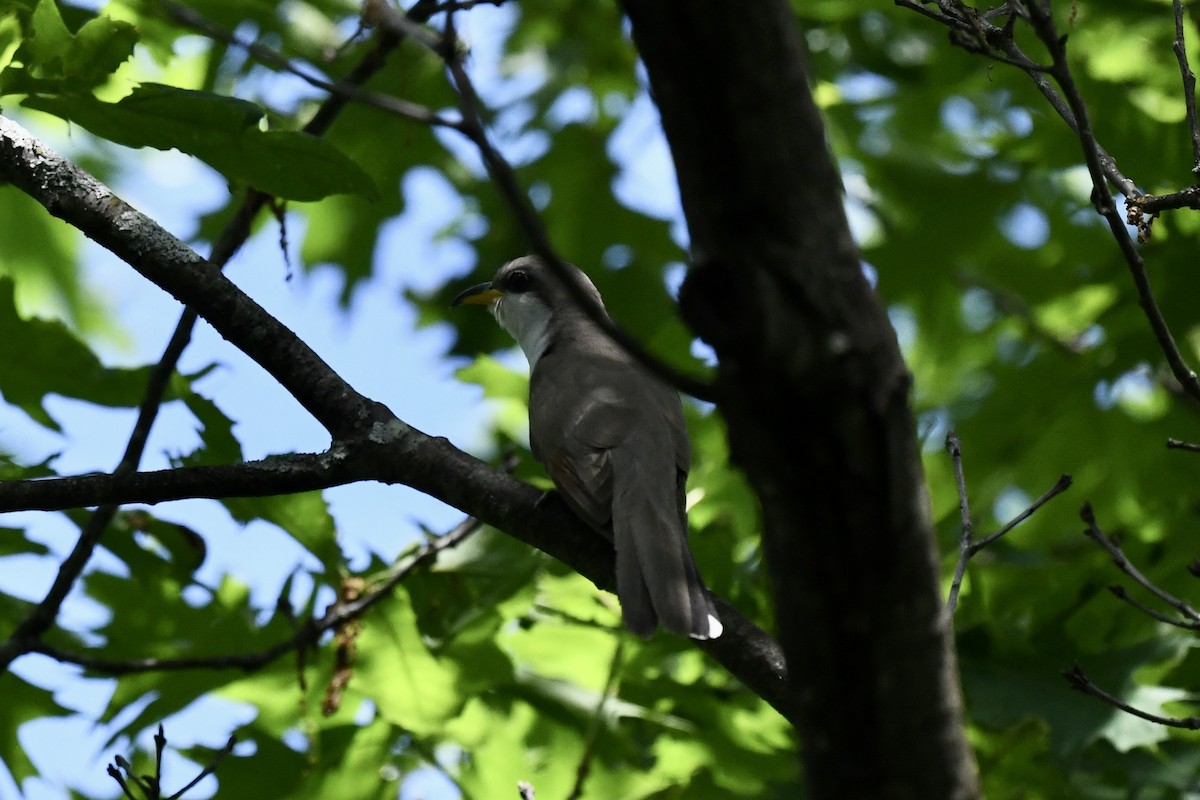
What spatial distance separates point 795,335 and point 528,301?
5.21m

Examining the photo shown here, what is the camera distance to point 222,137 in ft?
11.0

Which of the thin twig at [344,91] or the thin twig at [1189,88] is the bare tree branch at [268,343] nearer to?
the thin twig at [344,91]

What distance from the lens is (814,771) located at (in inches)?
69.4

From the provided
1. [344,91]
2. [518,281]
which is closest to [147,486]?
[344,91]

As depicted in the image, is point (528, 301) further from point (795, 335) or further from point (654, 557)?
point (795, 335)

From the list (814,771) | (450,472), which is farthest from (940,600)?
(450,472)

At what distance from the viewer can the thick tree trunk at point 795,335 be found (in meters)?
1.57

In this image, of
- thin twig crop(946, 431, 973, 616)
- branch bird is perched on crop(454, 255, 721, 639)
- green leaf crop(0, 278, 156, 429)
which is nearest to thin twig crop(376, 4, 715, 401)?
branch bird is perched on crop(454, 255, 721, 639)

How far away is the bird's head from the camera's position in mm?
6359

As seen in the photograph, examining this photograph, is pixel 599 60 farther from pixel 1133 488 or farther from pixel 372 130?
pixel 1133 488

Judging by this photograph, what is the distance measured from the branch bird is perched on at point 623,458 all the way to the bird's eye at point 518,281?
51 centimetres

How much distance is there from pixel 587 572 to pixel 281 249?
5.20 ft

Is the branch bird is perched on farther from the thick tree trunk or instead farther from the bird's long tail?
the thick tree trunk

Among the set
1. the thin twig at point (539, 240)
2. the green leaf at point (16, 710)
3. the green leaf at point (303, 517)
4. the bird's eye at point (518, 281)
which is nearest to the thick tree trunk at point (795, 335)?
the thin twig at point (539, 240)
